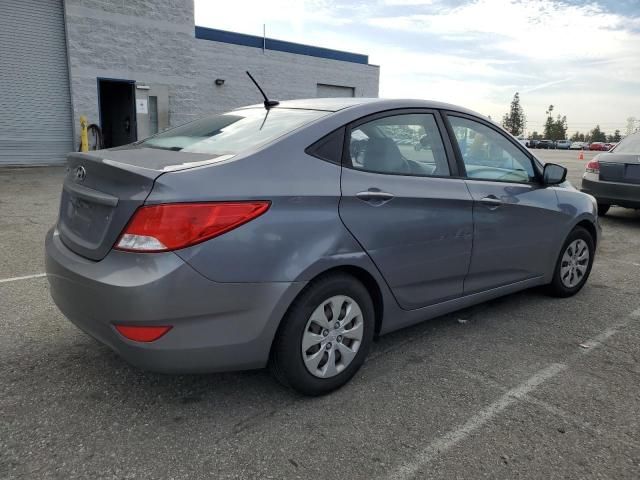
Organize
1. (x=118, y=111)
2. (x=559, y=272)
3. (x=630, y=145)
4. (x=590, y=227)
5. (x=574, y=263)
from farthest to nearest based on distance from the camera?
(x=118, y=111)
(x=630, y=145)
(x=590, y=227)
(x=574, y=263)
(x=559, y=272)

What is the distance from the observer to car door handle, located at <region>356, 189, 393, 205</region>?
9.69ft

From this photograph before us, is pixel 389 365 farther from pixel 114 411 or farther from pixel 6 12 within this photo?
pixel 6 12

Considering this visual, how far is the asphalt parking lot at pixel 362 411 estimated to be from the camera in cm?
237

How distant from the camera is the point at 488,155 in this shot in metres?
3.93

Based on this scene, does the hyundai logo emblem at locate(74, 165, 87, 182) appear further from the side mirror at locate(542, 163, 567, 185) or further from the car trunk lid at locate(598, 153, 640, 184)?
the car trunk lid at locate(598, 153, 640, 184)

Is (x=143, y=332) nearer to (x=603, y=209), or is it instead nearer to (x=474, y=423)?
(x=474, y=423)

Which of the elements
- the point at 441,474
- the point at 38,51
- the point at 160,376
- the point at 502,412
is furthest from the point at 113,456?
the point at 38,51

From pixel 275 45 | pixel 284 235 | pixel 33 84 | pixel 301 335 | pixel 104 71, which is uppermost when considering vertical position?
pixel 275 45

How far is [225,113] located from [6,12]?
46.9 ft

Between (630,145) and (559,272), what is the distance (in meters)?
5.30

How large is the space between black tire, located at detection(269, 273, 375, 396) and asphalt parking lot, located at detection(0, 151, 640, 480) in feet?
0.40

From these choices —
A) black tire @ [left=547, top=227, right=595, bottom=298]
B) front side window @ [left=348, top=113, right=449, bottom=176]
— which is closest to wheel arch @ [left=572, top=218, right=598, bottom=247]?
black tire @ [left=547, top=227, right=595, bottom=298]

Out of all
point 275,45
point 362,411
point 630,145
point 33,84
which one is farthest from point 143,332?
point 275,45

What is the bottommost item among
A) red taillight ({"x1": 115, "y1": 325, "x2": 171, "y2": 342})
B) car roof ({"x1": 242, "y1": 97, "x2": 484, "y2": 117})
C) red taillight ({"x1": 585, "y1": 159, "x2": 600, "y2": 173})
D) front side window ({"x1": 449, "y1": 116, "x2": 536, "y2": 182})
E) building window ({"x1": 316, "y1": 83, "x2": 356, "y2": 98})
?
red taillight ({"x1": 115, "y1": 325, "x2": 171, "y2": 342})
